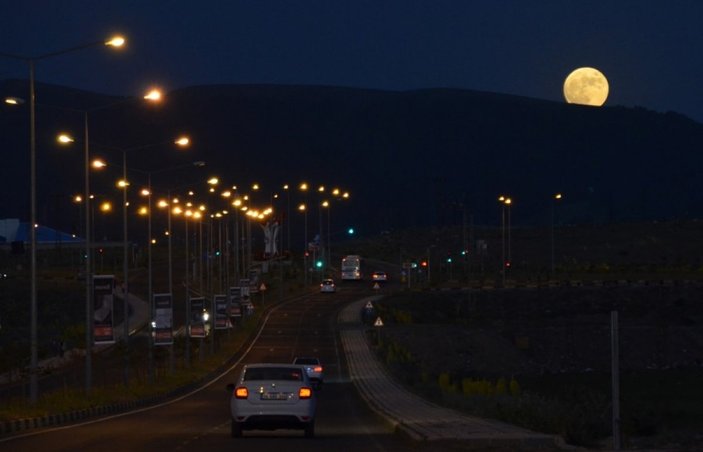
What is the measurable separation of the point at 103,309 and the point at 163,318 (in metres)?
10.1

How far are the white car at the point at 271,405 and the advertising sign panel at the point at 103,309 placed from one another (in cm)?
1305

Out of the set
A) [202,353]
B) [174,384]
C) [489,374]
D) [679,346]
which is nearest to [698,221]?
[679,346]

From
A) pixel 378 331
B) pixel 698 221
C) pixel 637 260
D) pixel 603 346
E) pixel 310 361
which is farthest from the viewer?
pixel 698 221

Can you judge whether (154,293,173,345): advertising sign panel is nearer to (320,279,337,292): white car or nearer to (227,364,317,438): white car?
(227,364,317,438): white car

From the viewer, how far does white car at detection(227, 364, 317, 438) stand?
27156 mm

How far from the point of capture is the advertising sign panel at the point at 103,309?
39.7 meters

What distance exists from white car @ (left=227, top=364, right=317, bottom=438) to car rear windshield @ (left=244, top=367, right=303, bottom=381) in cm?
13

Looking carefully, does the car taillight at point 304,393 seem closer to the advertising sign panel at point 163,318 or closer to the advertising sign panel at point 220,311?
the advertising sign panel at point 163,318

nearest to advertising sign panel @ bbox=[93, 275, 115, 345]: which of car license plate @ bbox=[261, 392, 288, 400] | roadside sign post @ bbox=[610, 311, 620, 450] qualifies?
car license plate @ bbox=[261, 392, 288, 400]

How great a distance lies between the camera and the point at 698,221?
196m

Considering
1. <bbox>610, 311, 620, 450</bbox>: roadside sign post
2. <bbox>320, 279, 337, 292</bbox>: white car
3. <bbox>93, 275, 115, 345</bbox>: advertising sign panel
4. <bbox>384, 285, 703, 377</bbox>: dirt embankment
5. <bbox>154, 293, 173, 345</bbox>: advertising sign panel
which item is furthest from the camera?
<bbox>320, 279, 337, 292</bbox>: white car

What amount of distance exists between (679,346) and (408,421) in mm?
65427

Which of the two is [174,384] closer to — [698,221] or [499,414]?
[499,414]

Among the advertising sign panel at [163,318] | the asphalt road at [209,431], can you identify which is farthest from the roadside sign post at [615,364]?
the advertising sign panel at [163,318]
